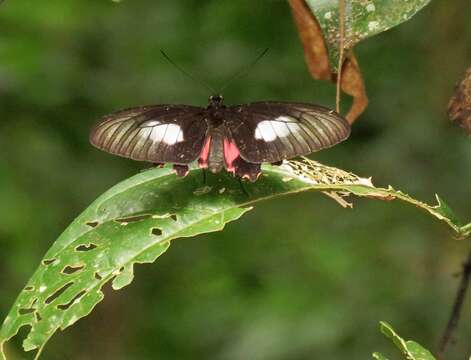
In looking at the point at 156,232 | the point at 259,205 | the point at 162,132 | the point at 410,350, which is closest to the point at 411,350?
the point at 410,350

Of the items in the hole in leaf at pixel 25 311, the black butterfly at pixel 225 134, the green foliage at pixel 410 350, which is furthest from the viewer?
the black butterfly at pixel 225 134

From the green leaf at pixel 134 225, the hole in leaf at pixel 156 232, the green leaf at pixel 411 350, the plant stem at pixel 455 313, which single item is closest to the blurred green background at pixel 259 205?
the plant stem at pixel 455 313

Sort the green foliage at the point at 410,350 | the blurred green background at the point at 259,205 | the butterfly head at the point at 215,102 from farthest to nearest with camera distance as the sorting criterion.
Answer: the blurred green background at the point at 259,205 < the butterfly head at the point at 215,102 < the green foliage at the point at 410,350

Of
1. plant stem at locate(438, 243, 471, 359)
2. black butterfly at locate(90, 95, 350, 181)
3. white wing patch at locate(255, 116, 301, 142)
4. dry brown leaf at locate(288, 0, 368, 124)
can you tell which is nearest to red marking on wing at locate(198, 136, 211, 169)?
black butterfly at locate(90, 95, 350, 181)

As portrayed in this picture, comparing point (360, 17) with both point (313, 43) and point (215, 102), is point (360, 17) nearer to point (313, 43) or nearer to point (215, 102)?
point (313, 43)

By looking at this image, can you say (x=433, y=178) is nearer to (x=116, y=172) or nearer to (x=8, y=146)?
(x=116, y=172)

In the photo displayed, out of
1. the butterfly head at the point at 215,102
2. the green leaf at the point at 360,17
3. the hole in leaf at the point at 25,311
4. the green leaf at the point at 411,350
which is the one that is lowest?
the green leaf at the point at 411,350

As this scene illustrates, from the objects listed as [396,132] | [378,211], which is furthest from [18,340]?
[396,132]

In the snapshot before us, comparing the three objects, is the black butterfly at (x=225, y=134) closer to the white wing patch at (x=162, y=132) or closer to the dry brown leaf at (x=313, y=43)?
the white wing patch at (x=162, y=132)
